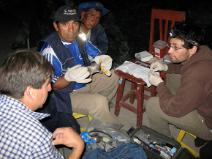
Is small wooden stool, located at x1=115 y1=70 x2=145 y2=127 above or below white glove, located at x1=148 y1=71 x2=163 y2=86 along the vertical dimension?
below

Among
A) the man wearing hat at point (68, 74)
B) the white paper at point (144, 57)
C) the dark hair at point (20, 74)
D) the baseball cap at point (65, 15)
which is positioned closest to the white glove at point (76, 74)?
the man wearing hat at point (68, 74)

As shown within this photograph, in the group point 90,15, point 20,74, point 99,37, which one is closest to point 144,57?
point 99,37

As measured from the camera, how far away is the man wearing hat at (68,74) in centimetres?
267

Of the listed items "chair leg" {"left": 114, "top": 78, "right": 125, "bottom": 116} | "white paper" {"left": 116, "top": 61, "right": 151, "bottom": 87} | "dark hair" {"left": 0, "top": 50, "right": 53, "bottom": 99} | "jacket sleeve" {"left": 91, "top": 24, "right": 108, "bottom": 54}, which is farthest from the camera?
"jacket sleeve" {"left": 91, "top": 24, "right": 108, "bottom": 54}

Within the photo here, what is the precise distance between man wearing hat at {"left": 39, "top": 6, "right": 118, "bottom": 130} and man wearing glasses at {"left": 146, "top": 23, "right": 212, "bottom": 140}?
0.68 metres

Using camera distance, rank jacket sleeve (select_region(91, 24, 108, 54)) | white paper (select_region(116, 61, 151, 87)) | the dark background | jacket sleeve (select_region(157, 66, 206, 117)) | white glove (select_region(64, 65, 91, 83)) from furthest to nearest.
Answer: the dark background
jacket sleeve (select_region(91, 24, 108, 54))
white paper (select_region(116, 61, 151, 87))
white glove (select_region(64, 65, 91, 83))
jacket sleeve (select_region(157, 66, 206, 117))

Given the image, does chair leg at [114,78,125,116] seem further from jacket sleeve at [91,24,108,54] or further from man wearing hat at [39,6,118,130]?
jacket sleeve at [91,24,108,54]

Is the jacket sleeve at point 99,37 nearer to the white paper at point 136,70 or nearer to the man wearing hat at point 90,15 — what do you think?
the man wearing hat at point 90,15

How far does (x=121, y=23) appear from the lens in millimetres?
7023

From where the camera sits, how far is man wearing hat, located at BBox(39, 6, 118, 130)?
267 cm

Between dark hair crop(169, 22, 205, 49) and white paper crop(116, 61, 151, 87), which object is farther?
white paper crop(116, 61, 151, 87)

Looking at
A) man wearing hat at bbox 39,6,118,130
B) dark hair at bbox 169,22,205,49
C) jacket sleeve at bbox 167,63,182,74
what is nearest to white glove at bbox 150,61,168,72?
jacket sleeve at bbox 167,63,182,74

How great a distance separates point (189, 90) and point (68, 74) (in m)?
1.25

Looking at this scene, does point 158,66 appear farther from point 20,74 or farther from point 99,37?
point 20,74
